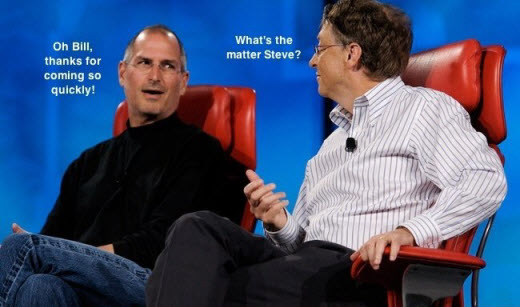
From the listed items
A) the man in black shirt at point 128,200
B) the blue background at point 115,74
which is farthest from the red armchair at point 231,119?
the blue background at point 115,74

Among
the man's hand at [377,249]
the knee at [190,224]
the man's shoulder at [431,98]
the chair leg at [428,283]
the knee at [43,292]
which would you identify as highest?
the man's shoulder at [431,98]

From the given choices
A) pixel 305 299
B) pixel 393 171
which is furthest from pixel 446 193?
pixel 305 299

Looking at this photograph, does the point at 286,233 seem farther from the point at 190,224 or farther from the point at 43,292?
the point at 43,292

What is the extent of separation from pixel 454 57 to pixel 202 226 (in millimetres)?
820

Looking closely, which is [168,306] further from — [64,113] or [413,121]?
[64,113]

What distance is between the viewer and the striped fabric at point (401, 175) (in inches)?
71.7

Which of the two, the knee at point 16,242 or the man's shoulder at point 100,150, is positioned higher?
the man's shoulder at point 100,150

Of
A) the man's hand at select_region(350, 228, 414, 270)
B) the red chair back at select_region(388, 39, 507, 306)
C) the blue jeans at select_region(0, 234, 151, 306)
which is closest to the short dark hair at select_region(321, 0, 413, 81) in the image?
the red chair back at select_region(388, 39, 507, 306)

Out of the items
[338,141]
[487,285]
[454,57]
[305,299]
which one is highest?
[454,57]

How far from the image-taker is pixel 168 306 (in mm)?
1613

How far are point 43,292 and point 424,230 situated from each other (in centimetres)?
86

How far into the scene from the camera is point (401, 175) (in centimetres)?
198

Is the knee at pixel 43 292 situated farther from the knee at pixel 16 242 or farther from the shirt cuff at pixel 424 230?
the shirt cuff at pixel 424 230

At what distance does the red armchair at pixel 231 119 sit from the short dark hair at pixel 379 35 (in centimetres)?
46
